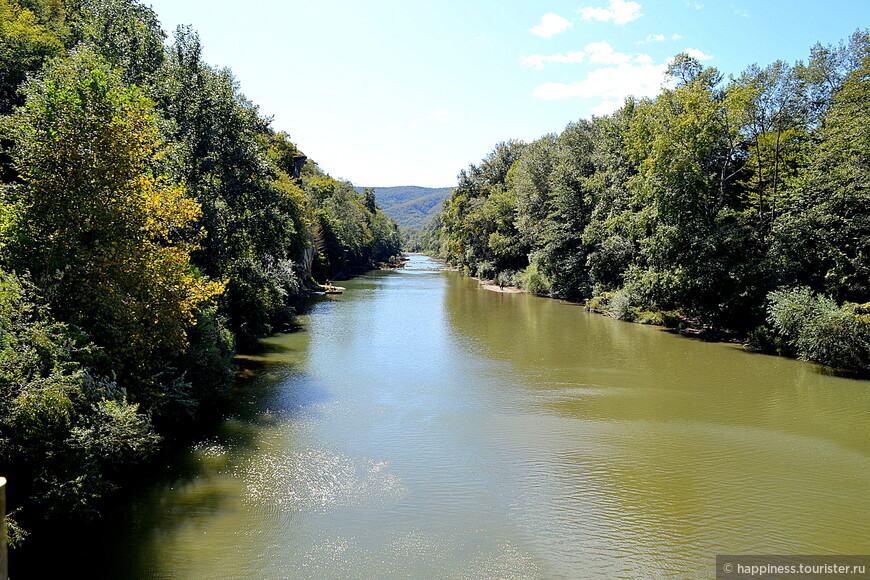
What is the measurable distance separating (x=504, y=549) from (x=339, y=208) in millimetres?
70729

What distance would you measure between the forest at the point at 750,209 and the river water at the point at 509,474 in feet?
9.23

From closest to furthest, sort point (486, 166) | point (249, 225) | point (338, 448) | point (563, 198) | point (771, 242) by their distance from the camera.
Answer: point (338, 448)
point (249, 225)
point (771, 242)
point (563, 198)
point (486, 166)

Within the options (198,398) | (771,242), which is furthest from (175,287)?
(771,242)

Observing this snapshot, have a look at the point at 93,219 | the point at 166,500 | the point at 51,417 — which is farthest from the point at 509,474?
the point at 93,219

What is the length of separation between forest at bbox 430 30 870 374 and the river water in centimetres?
281

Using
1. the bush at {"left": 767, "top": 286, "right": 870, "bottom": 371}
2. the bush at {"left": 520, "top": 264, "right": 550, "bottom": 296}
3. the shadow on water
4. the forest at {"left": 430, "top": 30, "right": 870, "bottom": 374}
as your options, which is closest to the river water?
the shadow on water

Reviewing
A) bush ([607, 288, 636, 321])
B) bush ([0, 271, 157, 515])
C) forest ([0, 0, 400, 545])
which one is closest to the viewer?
bush ([0, 271, 157, 515])

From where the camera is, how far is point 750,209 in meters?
26.3

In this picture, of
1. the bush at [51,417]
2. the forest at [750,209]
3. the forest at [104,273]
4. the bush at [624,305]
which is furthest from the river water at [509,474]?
the bush at [624,305]

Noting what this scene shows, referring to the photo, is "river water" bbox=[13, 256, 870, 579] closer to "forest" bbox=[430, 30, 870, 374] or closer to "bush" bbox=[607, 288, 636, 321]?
"forest" bbox=[430, 30, 870, 374]

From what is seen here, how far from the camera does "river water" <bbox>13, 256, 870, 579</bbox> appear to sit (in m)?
8.86

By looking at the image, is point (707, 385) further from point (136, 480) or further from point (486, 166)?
point (486, 166)

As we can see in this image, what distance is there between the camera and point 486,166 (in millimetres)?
74562

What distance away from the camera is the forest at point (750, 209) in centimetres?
2159
